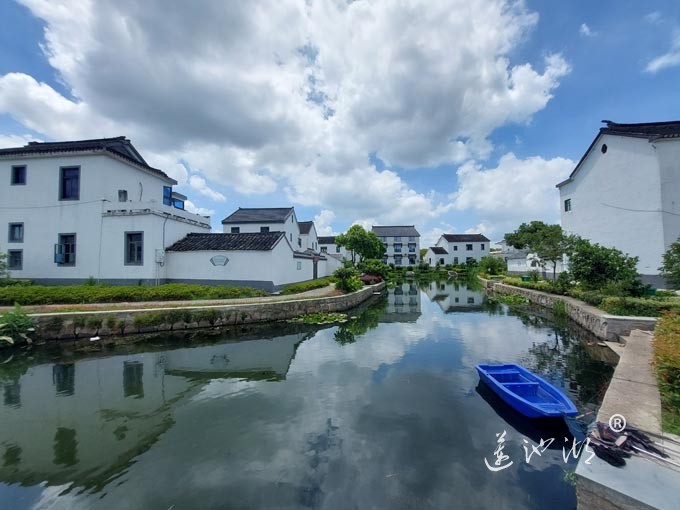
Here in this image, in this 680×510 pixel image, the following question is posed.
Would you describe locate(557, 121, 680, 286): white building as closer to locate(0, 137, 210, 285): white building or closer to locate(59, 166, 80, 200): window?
locate(0, 137, 210, 285): white building

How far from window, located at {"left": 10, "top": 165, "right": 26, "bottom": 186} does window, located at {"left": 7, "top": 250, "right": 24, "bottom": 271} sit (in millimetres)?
4093

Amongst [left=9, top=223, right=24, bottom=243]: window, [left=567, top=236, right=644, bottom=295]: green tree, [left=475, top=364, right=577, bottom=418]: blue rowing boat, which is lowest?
[left=475, top=364, right=577, bottom=418]: blue rowing boat

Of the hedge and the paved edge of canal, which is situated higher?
the hedge

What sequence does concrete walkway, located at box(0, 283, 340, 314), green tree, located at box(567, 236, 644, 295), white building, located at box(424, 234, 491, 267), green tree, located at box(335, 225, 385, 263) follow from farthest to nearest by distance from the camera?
white building, located at box(424, 234, 491, 267), green tree, located at box(335, 225, 385, 263), green tree, located at box(567, 236, 644, 295), concrete walkway, located at box(0, 283, 340, 314)

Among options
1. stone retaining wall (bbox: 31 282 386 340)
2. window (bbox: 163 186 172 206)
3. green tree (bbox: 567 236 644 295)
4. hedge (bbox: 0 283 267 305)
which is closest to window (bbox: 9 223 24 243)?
A: hedge (bbox: 0 283 267 305)

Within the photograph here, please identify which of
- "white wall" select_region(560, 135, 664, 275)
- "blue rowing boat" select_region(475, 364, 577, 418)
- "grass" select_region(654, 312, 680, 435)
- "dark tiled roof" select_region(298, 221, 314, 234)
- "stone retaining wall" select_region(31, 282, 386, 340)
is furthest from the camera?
"dark tiled roof" select_region(298, 221, 314, 234)

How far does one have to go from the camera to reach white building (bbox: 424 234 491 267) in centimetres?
6056

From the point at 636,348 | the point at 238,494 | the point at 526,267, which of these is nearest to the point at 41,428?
the point at 238,494

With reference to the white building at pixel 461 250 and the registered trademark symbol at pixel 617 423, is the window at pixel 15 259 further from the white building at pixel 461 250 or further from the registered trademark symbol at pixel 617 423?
the white building at pixel 461 250

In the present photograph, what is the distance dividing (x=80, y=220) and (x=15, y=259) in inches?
180

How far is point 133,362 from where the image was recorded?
906 centimetres

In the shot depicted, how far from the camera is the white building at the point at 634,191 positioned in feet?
53.0

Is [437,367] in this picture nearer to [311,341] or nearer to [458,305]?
[311,341]

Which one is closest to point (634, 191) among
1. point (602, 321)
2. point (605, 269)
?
point (605, 269)
